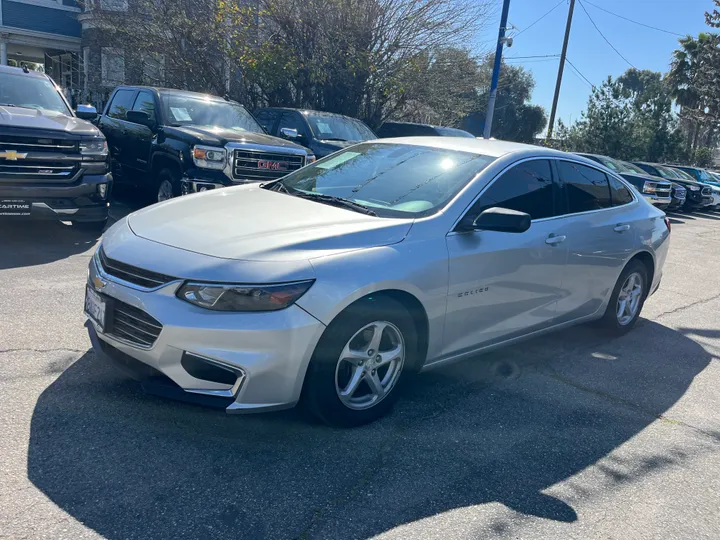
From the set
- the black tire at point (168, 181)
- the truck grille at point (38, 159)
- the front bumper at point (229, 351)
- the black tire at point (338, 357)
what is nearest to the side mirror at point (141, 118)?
the black tire at point (168, 181)

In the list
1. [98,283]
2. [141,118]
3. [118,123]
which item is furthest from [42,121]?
[98,283]

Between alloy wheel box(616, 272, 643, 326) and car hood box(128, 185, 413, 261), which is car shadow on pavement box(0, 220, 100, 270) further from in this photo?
alloy wheel box(616, 272, 643, 326)

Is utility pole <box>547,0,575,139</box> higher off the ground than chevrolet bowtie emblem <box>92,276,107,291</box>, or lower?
higher

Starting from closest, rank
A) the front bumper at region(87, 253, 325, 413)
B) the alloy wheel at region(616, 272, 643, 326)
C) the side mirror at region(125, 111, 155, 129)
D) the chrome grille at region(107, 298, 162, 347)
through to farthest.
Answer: the front bumper at region(87, 253, 325, 413), the chrome grille at region(107, 298, 162, 347), the alloy wheel at region(616, 272, 643, 326), the side mirror at region(125, 111, 155, 129)

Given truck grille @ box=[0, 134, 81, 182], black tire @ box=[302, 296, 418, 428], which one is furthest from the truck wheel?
black tire @ box=[302, 296, 418, 428]

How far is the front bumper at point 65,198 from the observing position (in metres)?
6.60

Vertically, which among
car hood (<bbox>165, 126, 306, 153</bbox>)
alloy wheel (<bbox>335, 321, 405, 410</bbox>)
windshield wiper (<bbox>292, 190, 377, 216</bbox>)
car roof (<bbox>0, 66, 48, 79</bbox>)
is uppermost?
car roof (<bbox>0, 66, 48, 79</bbox>)

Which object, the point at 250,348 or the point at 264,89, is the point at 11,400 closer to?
the point at 250,348

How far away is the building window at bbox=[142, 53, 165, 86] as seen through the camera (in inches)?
654

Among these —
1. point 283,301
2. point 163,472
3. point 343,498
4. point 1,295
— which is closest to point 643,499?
point 343,498

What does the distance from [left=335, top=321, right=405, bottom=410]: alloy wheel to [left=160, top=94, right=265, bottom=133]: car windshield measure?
6381 millimetres

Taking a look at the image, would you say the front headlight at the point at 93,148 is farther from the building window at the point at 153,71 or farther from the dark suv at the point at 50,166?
the building window at the point at 153,71

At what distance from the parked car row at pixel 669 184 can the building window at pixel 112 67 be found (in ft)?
42.6

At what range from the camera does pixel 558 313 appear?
492 cm
